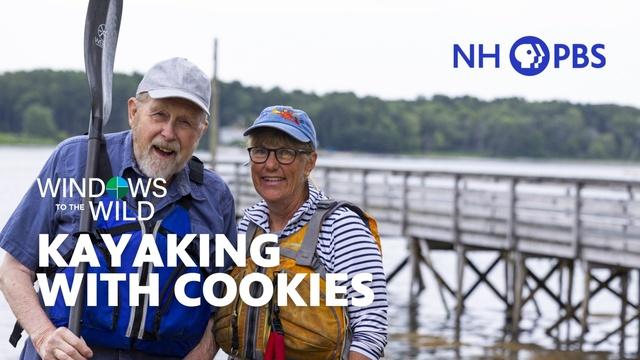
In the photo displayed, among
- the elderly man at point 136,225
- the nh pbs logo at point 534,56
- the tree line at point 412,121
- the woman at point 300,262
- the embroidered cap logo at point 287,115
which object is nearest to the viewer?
the elderly man at point 136,225

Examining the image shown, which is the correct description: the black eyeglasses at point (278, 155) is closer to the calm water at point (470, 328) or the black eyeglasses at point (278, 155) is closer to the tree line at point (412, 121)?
the calm water at point (470, 328)

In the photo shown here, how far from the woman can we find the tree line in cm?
6826

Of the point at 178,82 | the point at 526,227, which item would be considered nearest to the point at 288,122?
the point at 178,82

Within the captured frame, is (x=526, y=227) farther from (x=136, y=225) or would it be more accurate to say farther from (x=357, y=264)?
(x=136, y=225)

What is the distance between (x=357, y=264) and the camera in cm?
355

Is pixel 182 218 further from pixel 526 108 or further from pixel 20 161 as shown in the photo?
pixel 20 161

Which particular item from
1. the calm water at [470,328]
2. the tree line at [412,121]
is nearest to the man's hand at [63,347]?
the calm water at [470,328]

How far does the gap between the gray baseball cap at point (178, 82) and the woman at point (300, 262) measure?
25 cm

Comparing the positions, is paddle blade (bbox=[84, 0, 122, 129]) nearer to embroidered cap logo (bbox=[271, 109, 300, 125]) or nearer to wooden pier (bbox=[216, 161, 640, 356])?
embroidered cap logo (bbox=[271, 109, 300, 125])

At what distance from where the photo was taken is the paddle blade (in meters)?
3.70

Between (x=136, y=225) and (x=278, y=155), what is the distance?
547mm

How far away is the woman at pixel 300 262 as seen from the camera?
11.6 feet

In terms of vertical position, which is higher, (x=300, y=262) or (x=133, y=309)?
(x=300, y=262)

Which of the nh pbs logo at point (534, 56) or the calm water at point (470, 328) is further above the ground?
the nh pbs logo at point (534, 56)
